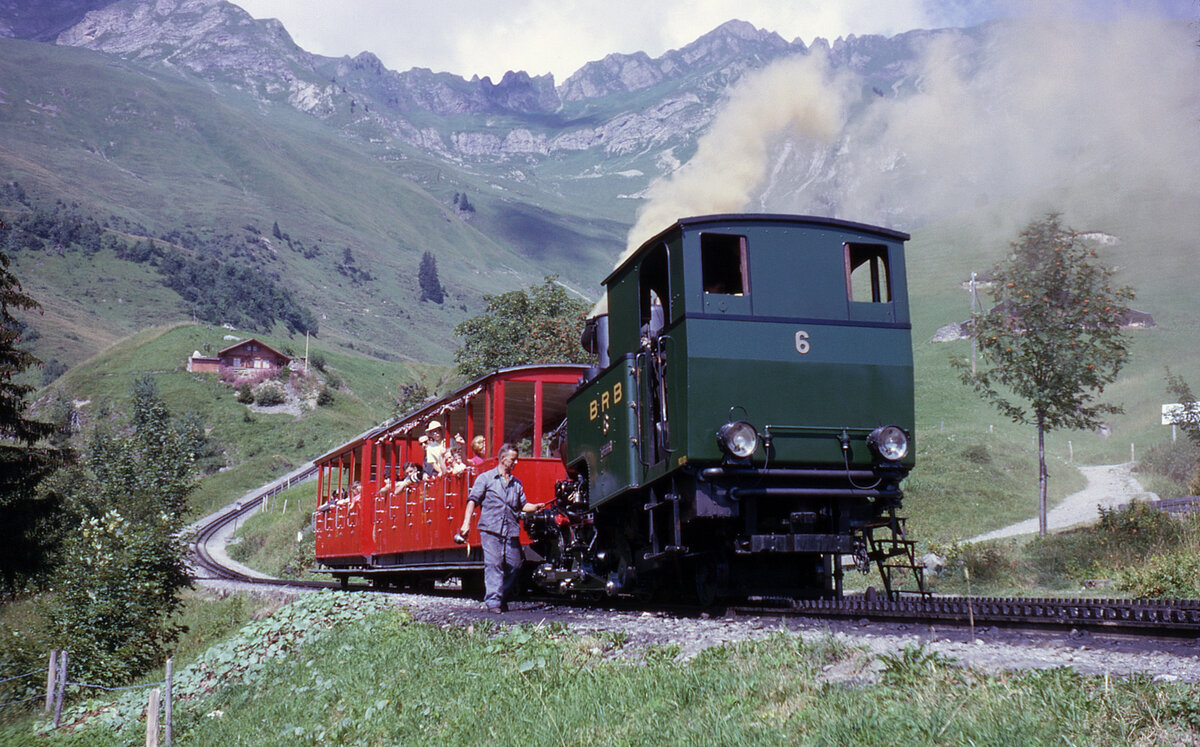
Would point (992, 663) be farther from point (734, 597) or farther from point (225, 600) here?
point (225, 600)

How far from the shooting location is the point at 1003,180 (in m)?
148

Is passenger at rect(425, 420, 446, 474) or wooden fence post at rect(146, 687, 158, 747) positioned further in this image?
passenger at rect(425, 420, 446, 474)

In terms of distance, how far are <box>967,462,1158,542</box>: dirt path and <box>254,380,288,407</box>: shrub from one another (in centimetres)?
7353

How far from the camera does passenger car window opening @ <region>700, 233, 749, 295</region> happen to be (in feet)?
32.6

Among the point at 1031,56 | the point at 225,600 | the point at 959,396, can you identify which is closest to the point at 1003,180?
the point at 1031,56

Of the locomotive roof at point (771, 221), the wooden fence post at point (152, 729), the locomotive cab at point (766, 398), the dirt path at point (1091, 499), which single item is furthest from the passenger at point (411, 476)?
the dirt path at point (1091, 499)

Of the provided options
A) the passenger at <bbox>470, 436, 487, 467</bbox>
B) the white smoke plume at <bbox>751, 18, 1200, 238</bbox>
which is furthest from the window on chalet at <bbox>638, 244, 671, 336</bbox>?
the white smoke plume at <bbox>751, 18, 1200, 238</bbox>

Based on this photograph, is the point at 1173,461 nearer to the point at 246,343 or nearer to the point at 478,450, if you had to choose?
the point at 478,450

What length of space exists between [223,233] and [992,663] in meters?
209

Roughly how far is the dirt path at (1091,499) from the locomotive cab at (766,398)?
637 inches

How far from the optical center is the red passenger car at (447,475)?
556 inches

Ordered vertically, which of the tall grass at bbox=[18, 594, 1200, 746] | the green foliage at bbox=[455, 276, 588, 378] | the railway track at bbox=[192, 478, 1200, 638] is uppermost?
the green foliage at bbox=[455, 276, 588, 378]

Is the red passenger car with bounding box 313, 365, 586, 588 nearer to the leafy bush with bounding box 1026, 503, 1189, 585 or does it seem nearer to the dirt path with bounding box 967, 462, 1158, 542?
the leafy bush with bounding box 1026, 503, 1189, 585

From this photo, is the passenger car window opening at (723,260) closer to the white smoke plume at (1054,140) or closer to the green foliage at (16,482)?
the green foliage at (16,482)
